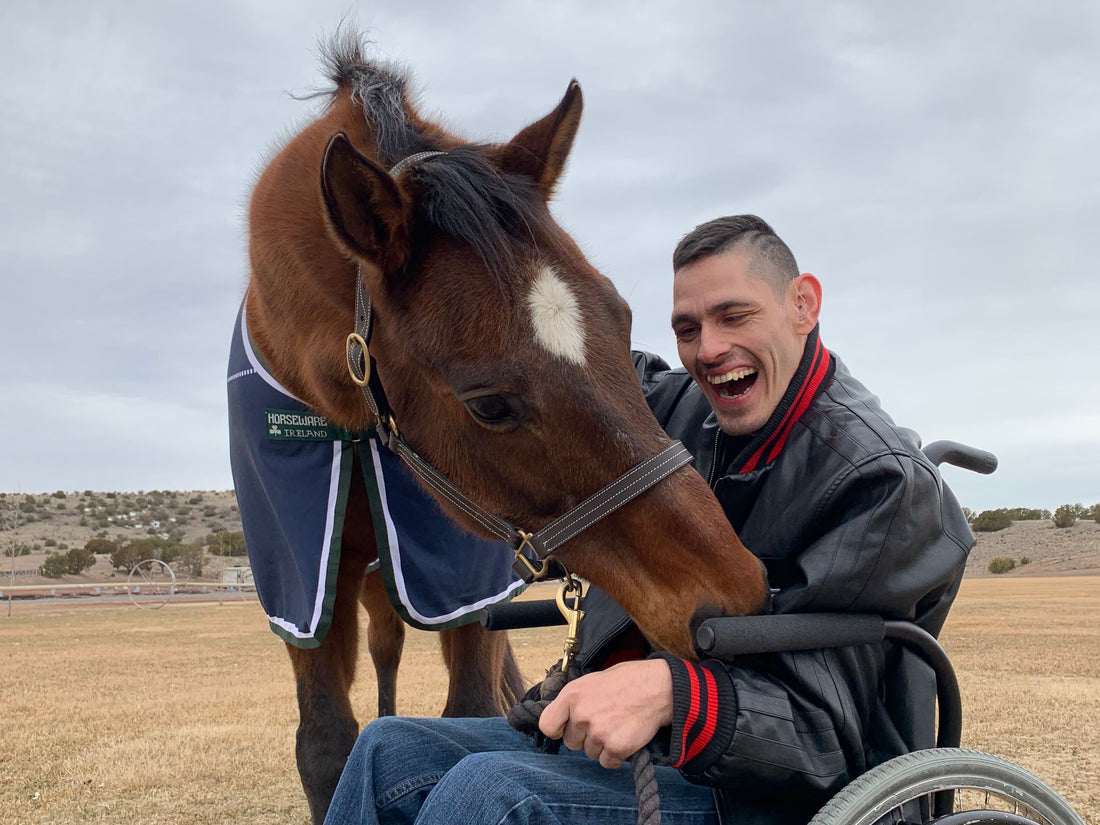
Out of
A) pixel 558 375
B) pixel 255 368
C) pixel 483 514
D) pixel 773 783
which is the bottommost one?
pixel 773 783

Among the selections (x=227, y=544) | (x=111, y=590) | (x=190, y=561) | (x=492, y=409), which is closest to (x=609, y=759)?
(x=492, y=409)

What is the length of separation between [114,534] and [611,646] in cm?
5797

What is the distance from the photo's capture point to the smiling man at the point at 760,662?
1.70 m

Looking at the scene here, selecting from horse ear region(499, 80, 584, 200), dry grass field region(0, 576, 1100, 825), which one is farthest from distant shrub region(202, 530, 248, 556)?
horse ear region(499, 80, 584, 200)

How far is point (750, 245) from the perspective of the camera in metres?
2.36

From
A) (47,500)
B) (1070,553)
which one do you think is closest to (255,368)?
(1070,553)

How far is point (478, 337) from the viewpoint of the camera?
2.15 meters

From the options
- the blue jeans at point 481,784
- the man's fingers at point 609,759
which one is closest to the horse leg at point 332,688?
the blue jeans at point 481,784

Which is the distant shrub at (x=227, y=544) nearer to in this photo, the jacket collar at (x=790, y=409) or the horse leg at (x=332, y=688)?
the horse leg at (x=332, y=688)

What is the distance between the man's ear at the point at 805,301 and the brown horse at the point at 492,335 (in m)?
0.49

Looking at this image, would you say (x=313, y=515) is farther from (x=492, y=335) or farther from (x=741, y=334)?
(x=741, y=334)

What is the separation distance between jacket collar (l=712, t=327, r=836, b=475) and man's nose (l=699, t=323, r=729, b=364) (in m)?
0.20

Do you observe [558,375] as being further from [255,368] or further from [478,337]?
[255,368]

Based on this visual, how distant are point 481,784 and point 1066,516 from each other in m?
49.4
